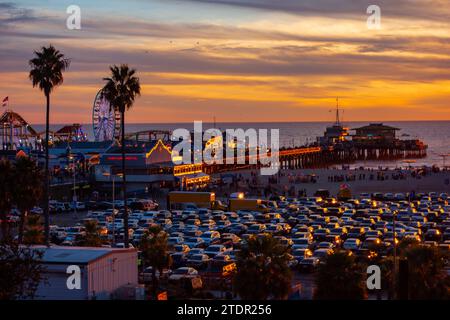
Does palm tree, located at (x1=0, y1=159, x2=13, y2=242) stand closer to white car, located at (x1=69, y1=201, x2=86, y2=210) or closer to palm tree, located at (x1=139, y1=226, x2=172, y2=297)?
palm tree, located at (x1=139, y1=226, x2=172, y2=297)

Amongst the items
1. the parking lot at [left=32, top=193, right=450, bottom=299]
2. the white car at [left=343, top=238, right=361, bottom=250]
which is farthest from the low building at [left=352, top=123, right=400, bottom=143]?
the white car at [left=343, top=238, right=361, bottom=250]

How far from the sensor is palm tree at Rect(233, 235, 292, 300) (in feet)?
63.8

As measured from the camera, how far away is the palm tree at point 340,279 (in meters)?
18.8

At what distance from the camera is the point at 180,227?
135 feet

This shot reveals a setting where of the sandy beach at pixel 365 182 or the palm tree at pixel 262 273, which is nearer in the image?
the palm tree at pixel 262 273

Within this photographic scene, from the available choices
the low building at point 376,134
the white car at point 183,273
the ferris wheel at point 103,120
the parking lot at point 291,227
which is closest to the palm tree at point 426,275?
the parking lot at point 291,227

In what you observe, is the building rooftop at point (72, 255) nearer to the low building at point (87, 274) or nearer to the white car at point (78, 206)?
the low building at point (87, 274)

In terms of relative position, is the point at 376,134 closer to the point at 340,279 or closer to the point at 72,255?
the point at 72,255

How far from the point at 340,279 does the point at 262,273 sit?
209 centimetres

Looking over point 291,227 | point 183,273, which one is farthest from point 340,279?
point 291,227

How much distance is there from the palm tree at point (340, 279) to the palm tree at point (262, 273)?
111cm

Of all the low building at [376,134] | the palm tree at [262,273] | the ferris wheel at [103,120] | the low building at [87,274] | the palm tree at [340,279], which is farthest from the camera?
the low building at [376,134]

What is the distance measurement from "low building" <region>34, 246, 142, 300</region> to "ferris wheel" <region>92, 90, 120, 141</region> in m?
68.8
